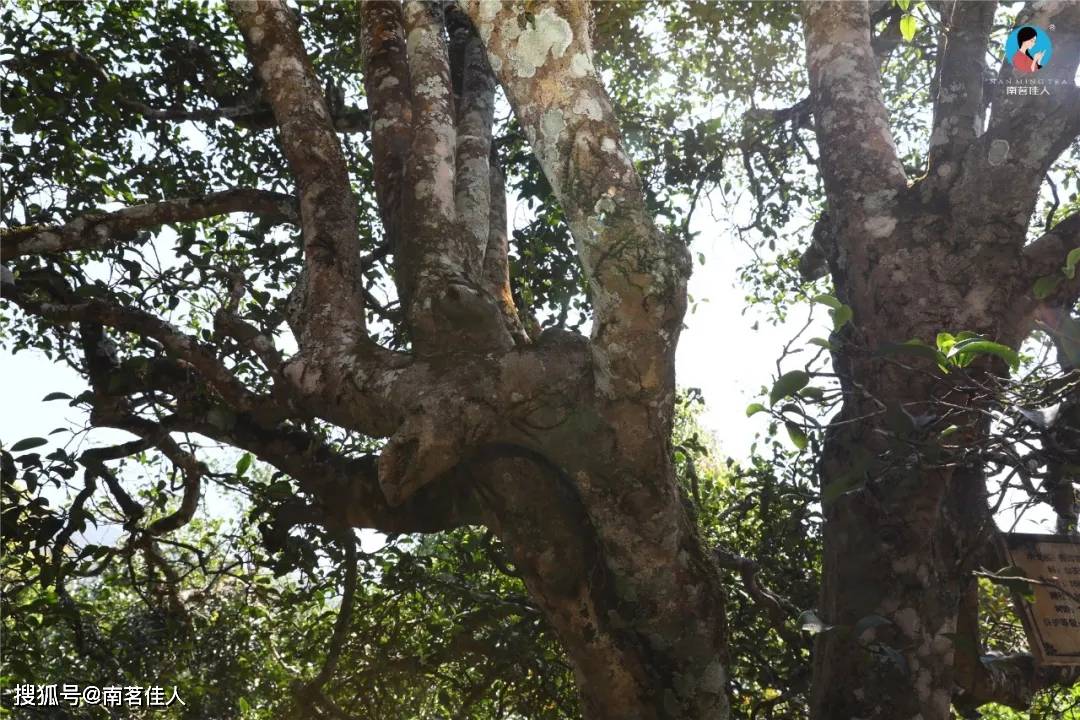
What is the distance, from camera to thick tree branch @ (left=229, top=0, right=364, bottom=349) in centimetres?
337

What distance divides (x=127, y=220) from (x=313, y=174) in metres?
0.97

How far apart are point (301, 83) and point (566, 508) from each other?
229cm

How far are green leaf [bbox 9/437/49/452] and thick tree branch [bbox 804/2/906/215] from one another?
3702 mm

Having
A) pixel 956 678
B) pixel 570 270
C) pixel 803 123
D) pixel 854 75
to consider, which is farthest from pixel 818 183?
pixel 956 678

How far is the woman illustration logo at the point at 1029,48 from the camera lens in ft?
11.4

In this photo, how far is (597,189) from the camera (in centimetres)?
267

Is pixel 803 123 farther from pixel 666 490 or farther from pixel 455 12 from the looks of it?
pixel 666 490

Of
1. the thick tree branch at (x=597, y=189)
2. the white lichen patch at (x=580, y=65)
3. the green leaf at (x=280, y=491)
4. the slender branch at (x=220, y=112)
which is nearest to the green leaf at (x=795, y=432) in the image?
the thick tree branch at (x=597, y=189)

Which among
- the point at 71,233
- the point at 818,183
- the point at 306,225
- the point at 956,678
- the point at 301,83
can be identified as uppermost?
the point at 818,183

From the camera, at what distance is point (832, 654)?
9.69ft

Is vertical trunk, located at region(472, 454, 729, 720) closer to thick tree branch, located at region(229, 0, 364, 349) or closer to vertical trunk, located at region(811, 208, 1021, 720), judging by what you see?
vertical trunk, located at region(811, 208, 1021, 720)

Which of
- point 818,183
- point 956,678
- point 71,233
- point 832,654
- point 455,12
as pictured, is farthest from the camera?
point 818,183

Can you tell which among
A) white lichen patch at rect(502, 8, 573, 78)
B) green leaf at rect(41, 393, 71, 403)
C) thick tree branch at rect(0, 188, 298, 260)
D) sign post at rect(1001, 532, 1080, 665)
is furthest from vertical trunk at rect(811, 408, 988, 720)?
green leaf at rect(41, 393, 71, 403)

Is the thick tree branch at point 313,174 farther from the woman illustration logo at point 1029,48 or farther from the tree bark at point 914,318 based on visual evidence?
the woman illustration logo at point 1029,48
